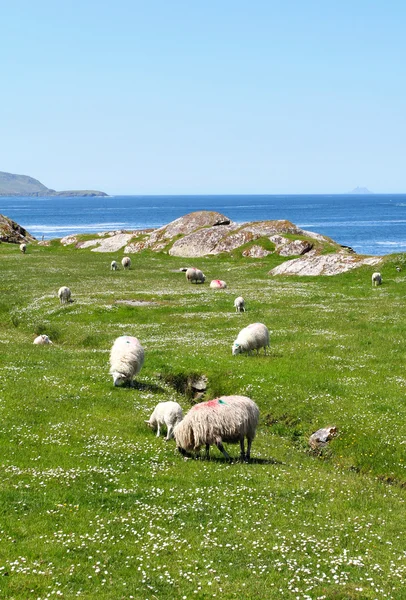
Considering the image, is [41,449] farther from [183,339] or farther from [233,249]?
[233,249]

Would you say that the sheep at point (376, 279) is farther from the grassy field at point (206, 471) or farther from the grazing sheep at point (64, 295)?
the grazing sheep at point (64, 295)

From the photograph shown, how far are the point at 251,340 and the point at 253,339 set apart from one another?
132 millimetres

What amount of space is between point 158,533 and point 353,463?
345 inches

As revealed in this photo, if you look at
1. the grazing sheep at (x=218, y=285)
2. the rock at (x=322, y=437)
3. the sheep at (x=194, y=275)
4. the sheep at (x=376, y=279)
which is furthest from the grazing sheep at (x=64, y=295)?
the rock at (x=322, y=437)

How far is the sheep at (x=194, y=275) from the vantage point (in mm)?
60281

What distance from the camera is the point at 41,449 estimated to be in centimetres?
1886

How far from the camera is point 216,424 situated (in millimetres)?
18453

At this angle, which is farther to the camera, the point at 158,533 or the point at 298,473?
the point at 298,473

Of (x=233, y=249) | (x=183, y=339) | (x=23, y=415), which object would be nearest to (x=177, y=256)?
(x=233, y=249)

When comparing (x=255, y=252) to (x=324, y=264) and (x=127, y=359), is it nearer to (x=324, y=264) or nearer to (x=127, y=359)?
(x=324, y=264)

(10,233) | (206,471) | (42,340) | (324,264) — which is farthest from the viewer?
(10,233)

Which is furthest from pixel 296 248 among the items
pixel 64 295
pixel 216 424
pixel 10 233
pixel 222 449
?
pixel 216 424

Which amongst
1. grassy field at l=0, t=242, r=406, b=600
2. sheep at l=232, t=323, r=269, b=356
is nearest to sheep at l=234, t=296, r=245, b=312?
grassy field at l=0, t=242, r=406, b=600

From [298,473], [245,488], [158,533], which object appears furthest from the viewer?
[298,473]
